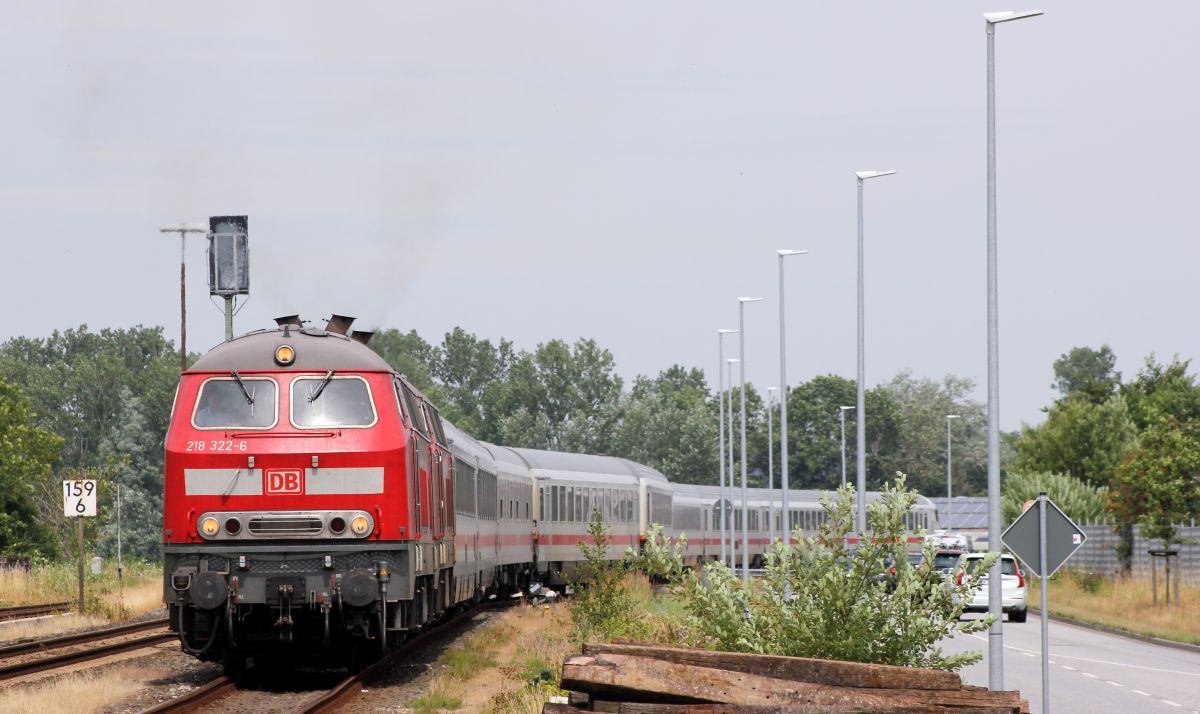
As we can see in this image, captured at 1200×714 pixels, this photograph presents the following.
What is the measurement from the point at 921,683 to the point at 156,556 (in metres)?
90.2

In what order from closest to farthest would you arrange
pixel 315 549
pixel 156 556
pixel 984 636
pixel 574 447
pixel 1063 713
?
pixel 315 549 < pixel 1063 713 < pixel 984 636 < pixel 156 556 < pixel 574 447

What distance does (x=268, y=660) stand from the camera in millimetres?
20000

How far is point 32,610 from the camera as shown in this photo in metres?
32.0

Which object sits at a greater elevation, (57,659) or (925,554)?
(925,554)

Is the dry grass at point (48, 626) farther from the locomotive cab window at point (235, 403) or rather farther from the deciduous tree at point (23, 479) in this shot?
the deciduous tree at point (23, 479)

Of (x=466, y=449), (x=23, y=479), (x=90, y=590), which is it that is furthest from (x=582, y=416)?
(x=466, y=449)

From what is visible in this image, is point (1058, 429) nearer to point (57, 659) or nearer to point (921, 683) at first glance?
point (57, 659)

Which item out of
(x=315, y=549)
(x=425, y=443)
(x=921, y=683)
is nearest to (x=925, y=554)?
(x=921, y=683)

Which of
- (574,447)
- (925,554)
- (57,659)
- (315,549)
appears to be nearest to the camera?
(925,554)

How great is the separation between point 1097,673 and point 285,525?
13.2 metres

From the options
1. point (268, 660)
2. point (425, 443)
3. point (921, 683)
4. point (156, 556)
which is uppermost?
point (425, 443)

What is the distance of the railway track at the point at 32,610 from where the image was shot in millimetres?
30750

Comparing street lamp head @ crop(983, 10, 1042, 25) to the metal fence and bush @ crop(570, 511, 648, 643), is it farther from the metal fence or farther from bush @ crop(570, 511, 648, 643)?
the metal fence

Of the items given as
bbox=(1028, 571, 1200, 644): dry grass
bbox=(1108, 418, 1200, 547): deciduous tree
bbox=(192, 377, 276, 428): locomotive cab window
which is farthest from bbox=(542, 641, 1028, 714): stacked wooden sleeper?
bbox=(1108, 418, 1200, 547): deciduous tree
